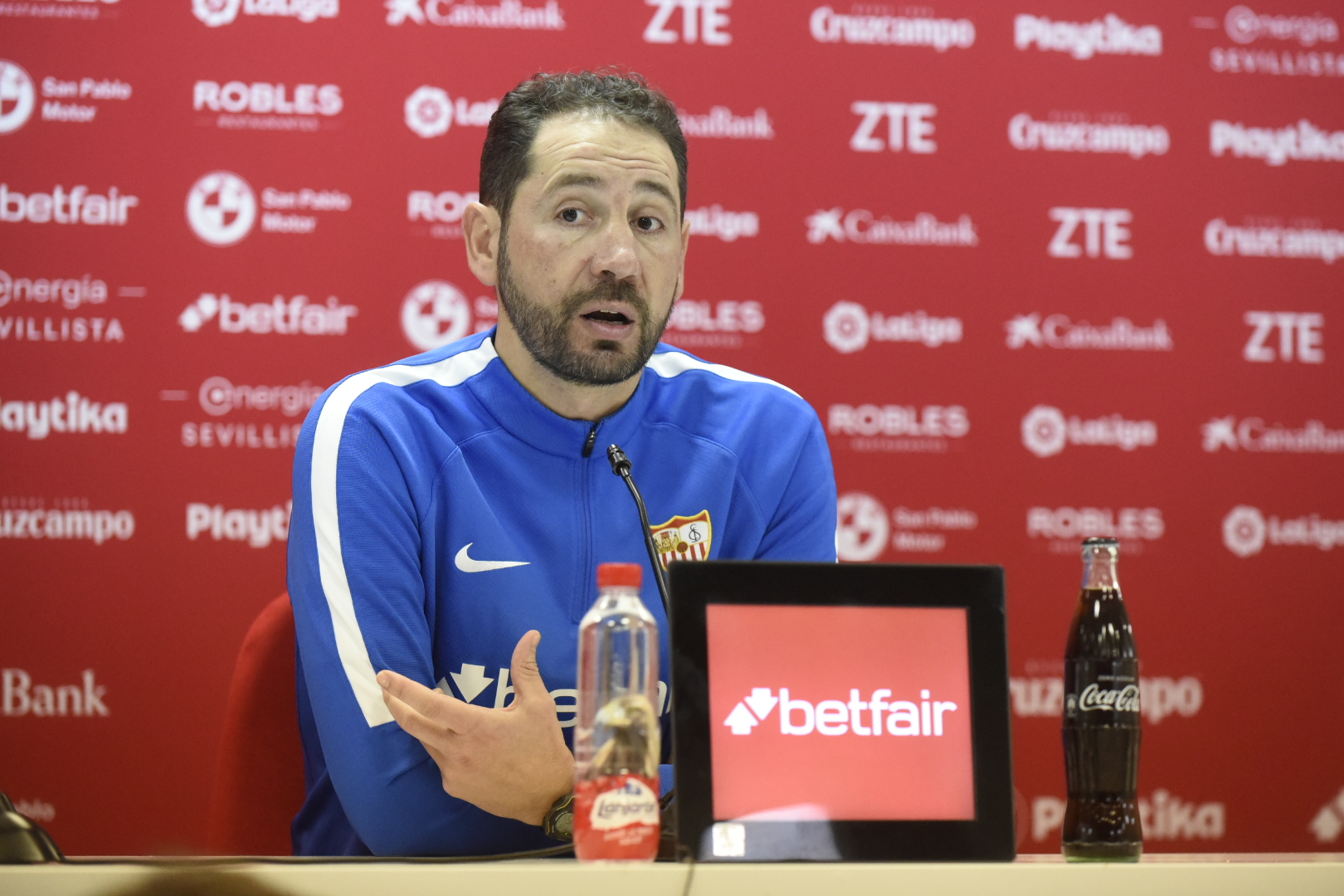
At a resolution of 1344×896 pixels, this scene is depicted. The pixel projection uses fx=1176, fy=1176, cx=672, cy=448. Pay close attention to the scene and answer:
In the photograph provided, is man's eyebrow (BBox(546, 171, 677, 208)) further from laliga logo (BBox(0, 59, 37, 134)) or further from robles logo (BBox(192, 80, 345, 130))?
laliga logo (BBox(0, 59, 37, 134))

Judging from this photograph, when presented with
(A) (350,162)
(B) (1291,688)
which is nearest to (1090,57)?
(B) (1291,688)

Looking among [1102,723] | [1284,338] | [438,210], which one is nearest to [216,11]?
[438,210]

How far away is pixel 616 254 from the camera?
1477mm

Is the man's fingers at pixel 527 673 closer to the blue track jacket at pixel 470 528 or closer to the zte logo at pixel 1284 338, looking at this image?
the blue track jacket at pixel 470 528

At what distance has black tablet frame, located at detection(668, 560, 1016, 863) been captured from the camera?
806mm

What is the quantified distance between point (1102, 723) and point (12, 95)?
2669 millimetres

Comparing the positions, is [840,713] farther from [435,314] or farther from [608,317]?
[435,314]

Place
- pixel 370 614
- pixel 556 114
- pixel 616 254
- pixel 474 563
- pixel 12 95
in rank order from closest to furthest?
pixel 370 614
pixel 474 563
pixel 616 254
pixel 556 114
pixel 12 95

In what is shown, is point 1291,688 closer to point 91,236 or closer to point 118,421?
point 118,421

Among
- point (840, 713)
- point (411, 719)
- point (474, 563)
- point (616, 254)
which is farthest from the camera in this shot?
point (616, 254)

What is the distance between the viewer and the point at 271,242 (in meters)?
2.67

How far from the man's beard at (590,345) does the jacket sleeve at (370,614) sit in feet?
0.66

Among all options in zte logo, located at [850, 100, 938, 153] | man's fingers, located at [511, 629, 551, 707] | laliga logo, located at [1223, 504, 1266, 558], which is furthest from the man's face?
laliga logo, located at [1223, 504, 1266, 558]

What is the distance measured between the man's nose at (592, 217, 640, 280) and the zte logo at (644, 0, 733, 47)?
57.4 inches
